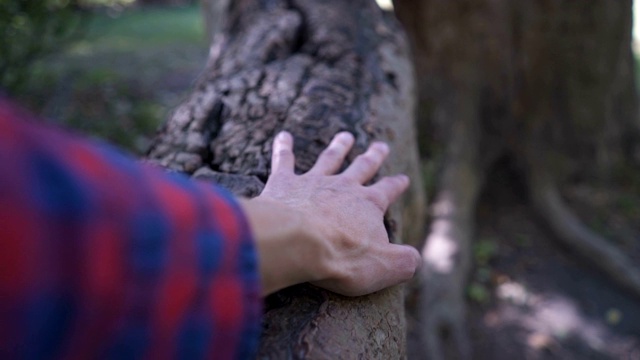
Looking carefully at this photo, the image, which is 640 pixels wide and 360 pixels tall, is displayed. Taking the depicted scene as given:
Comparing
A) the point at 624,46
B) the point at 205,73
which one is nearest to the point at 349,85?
the point at 205,73

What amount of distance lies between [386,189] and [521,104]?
2865 mm

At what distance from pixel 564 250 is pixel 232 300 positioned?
12.0 feet

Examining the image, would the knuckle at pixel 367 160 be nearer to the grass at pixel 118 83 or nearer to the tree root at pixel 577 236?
the tree root at pixel 577 236

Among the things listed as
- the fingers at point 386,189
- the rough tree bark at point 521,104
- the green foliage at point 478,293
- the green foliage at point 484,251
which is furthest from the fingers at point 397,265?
the green foliage at point 484,251

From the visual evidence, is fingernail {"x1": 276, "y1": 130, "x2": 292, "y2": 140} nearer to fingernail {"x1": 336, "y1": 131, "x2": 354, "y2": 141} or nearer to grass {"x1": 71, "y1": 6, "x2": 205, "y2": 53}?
fingernail {"x1": 336, "y1": 131, "x2": 354, "y2": 141}

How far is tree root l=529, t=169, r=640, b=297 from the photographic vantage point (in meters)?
3.78

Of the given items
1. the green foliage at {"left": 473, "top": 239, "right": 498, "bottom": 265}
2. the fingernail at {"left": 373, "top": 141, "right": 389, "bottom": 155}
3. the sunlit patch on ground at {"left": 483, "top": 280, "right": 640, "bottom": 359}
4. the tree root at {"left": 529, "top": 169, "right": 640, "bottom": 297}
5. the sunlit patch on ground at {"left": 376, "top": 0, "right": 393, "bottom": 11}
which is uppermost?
the sunlit patch on ground at {"left": 376, "top": 0, "right": 393, "bottom": 11}

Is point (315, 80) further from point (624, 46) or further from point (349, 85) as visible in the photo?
point (624, 46)

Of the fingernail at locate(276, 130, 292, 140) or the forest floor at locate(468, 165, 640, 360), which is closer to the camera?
the fingernail at locate(276, 130, 292, 140)

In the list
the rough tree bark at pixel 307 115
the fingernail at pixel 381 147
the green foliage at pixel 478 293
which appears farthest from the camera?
the green foliage at pixel 478 293

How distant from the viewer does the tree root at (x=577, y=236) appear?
3.78 meters

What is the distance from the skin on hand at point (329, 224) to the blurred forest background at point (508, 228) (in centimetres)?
205

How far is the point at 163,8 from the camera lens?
1313cm

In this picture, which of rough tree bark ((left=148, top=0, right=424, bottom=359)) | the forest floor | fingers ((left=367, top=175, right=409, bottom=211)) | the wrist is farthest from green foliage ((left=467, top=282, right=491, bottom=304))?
the wrist
